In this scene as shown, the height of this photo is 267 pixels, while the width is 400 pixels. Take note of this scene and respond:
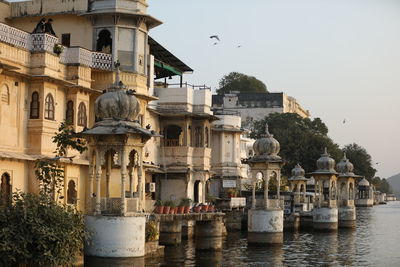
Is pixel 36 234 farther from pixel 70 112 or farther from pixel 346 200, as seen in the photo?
pixel 346 200

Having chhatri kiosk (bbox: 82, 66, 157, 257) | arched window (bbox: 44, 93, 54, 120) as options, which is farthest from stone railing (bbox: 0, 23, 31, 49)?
chhatri kiosk (bbox: 82, 66, 157, 257)

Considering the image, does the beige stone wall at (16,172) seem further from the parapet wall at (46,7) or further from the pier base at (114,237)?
the parapet wall at (46,7)

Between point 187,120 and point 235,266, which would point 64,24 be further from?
point 235,266

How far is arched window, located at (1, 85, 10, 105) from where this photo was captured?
32031mm

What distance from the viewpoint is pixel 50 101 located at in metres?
34.5

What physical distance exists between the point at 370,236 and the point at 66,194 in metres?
30.1

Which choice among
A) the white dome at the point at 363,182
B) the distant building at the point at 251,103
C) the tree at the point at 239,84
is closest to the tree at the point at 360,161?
the white dome at the point at 363,182

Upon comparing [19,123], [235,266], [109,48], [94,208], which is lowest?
[235,266]

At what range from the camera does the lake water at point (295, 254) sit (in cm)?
3680

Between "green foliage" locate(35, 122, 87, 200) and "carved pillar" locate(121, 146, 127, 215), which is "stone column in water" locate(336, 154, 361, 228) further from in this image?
"carved pillar" locate(121, 146, 127, 215)

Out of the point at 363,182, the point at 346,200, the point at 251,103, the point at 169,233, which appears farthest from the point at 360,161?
the point at 169,233

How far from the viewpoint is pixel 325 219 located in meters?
59.8

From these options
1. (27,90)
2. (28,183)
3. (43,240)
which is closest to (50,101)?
(27,90)

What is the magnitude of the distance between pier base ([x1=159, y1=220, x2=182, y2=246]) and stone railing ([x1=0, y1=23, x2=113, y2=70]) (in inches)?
375
